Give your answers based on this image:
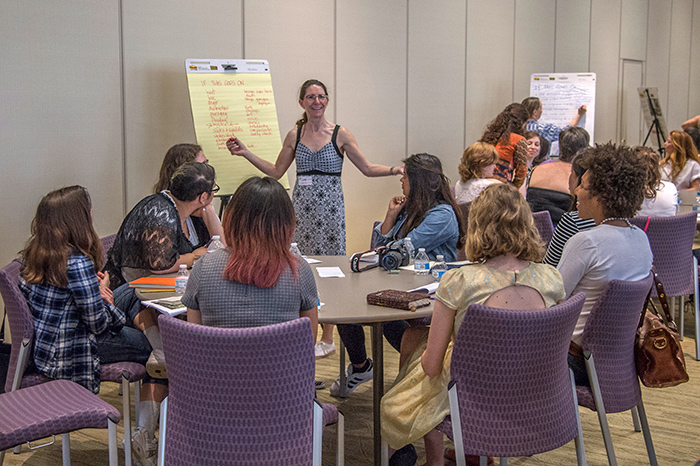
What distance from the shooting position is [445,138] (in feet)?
26.3

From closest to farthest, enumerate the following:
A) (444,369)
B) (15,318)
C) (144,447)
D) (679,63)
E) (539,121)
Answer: (444,369) < (15,318) < (144,447) < (539,121) < (679,63)

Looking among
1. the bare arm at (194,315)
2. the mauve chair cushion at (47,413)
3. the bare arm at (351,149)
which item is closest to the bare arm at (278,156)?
the bare arm at (351,149)

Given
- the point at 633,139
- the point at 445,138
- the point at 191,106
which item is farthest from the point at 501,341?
the point at 633,139

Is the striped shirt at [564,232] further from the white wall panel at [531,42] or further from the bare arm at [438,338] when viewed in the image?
the white wall panel at [531,42]

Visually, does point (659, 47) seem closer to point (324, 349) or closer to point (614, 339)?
point (324, 349)

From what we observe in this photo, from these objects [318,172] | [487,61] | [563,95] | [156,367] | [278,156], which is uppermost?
[487,61]

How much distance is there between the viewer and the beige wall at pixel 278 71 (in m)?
4.68

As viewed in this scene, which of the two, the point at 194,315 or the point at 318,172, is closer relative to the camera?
the point at 194,315

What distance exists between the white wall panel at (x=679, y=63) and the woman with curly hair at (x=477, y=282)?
37.9 feet

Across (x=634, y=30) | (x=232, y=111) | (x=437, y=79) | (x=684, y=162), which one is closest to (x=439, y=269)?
(x=232, y=111)

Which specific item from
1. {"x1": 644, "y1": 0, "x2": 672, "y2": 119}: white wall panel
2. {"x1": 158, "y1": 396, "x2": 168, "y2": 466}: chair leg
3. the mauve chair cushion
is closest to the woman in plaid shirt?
the mauve chair cushion

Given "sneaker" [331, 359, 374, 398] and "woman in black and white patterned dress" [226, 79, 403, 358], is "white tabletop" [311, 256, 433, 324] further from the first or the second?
"woman in black and white patterned dress" [226, 79, 403, 358]

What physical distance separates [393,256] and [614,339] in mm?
1164

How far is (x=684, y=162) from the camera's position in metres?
6.89
